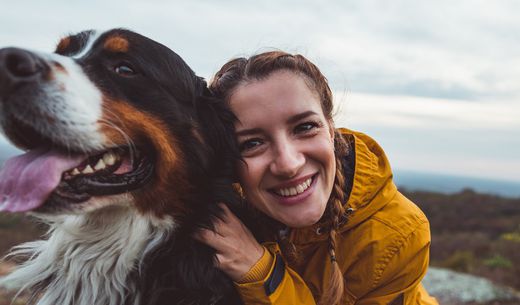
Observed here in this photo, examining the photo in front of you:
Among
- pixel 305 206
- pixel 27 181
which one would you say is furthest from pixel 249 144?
pixel 27 181

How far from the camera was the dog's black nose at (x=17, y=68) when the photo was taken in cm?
189

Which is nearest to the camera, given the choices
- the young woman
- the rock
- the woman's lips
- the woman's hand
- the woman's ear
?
the woman's hand

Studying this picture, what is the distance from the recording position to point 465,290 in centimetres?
694

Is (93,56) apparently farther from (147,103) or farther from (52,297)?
(52,297)

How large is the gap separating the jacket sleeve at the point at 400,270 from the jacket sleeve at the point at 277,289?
0.39 meters

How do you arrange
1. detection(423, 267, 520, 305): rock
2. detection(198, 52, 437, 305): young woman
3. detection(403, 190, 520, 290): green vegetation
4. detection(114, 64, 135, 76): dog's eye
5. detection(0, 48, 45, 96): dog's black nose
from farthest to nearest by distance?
detection(403, 190, 520, 290): green vegetation < detection(423, 267, 520, 305): rock < detection(198, 52, 437, 305): young woman < detection(114, 64, 135, 76): dog's eye < detection(0, 48, 45, 96): dog's black nose

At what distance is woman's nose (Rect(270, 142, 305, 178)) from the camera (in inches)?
105

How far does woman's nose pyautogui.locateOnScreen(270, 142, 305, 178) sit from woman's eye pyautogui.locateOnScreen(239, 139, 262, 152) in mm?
142

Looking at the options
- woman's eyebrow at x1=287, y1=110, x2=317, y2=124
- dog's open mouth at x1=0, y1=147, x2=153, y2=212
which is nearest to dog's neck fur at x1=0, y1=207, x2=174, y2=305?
dog's open mouth at x1=0, y1=147, x2=153, y2=212

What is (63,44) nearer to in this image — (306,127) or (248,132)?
(248,132)

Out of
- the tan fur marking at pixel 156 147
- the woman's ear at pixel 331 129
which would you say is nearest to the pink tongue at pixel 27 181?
the tan fur marking at pixel 156 147

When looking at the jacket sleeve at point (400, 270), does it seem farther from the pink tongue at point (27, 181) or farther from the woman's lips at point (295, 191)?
the pink tongue at point (27, 181)

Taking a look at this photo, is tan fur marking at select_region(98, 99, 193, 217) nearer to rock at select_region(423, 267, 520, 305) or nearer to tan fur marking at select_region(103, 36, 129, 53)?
tan fur marking at select_region(103, 36, 129, 53)

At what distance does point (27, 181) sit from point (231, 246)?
3.28ft
